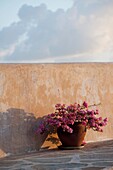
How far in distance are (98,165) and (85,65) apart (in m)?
2.52

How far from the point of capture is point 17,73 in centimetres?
562

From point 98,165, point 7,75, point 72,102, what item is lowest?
point 98,165

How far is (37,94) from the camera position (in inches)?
228

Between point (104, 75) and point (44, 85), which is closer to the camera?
point (44, 85)

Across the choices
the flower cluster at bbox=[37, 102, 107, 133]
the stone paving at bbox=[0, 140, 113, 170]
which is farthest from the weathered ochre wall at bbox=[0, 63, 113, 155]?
the stone paving at bbox=[0, 140, 113, 170]

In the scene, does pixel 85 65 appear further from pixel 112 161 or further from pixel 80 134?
pixel 112 161

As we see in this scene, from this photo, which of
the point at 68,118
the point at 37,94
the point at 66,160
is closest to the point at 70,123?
the point at 68,118

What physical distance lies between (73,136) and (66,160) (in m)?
1.08

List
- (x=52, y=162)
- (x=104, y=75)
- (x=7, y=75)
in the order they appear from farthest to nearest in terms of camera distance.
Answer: (x=104, y=75), (x=7, y=75), (x=52, y=162)

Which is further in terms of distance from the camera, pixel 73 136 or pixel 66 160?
pixel 73 136

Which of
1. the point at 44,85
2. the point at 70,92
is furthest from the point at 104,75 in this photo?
the point at 44,85

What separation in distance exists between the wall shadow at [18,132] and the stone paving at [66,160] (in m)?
→ 0.17

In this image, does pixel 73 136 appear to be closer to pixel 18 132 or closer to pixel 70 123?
pixel 70 123

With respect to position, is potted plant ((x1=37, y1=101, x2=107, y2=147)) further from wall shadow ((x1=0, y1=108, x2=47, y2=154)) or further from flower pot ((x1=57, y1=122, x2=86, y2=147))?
wall shadow ((x1=0, y1=108, x2=47, y2=154))
